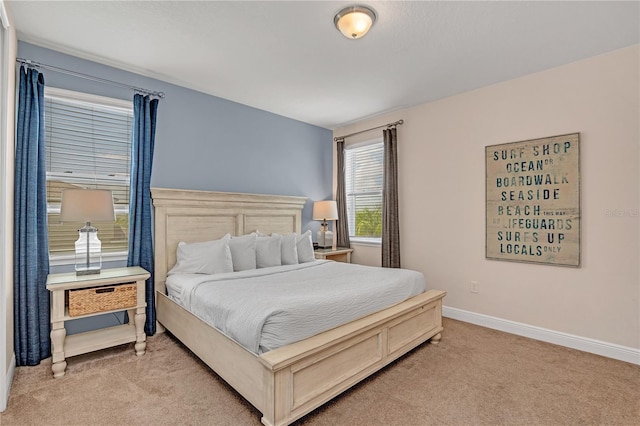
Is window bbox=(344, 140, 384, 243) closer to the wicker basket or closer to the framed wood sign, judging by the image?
the framed wood sign

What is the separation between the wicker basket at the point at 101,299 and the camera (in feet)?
7.95

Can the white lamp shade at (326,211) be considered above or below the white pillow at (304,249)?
above

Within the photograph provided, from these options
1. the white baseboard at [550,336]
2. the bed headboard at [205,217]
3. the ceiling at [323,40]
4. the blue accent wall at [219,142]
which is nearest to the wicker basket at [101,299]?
the bed headboard at [205,217]

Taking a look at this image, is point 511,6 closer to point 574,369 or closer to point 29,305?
point 574,369

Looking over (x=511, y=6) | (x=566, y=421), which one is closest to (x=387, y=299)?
(x=566, y=421)

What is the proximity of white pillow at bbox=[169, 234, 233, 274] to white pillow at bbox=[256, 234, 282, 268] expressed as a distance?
0.36 meters

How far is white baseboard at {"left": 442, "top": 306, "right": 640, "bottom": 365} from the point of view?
2.64 meters

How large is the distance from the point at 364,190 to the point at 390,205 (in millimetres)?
664

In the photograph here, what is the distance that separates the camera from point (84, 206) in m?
2.49

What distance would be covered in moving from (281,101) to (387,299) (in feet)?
8.66

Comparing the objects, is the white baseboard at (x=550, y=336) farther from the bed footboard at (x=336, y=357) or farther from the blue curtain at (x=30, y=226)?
the blue curtain at (x=30, y=226)

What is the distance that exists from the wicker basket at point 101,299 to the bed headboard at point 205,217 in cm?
49

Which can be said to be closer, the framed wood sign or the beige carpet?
the beige carpet

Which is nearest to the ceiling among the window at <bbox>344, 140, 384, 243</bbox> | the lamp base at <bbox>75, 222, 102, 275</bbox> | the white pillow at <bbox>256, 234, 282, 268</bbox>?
the window at <bbox>344, 140, 384, 243</bbox>
